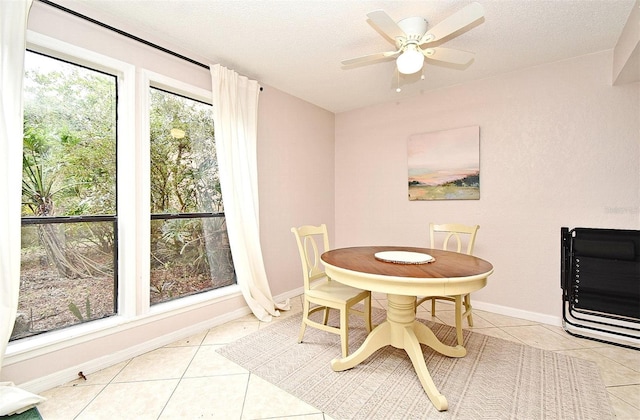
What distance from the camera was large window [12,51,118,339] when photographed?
1830 mm

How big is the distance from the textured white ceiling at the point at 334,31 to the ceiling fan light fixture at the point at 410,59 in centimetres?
27

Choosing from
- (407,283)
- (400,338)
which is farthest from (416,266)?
(400,338)

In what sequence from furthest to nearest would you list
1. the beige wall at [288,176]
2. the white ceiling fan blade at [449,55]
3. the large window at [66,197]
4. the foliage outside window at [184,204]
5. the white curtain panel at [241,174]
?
the beige wall at [288,176] → the white curtain panel at [241,174] → the foliage outside window at [184,204] → the white ceiling fan blade at [449,55] → the large window at [66,197]

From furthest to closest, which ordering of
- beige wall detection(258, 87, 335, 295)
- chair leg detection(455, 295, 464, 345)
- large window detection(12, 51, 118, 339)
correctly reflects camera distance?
beige wall detection(258, 87, 335, 295)
chair leg detection(455, 295, 464, 345)
large window detection(12, 51, 118, 339)

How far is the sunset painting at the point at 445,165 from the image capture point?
313cm

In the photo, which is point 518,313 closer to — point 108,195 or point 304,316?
point 304,316

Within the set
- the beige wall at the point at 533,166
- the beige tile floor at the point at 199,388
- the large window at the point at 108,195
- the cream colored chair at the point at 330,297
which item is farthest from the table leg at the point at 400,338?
the large window at the point at 108,195

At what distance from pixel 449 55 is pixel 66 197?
9.24ft

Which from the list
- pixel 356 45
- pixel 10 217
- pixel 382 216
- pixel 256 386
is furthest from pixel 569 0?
pixel 10 217

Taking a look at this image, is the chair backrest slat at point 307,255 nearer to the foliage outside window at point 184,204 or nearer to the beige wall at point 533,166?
the foliage outside window at point 184,204

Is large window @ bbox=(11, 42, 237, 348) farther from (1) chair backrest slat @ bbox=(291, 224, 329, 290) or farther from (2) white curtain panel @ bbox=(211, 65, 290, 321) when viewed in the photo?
(1) chair backrest slat @ bbox=(291, 224, 329, 290)

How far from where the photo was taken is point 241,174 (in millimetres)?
2805

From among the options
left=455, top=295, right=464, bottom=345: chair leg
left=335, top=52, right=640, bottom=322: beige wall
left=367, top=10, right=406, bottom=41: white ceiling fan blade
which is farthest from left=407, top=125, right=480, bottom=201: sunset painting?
left=367, top=10, right=406, bottom=41: white ceiling fan blade

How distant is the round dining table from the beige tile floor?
546mm
